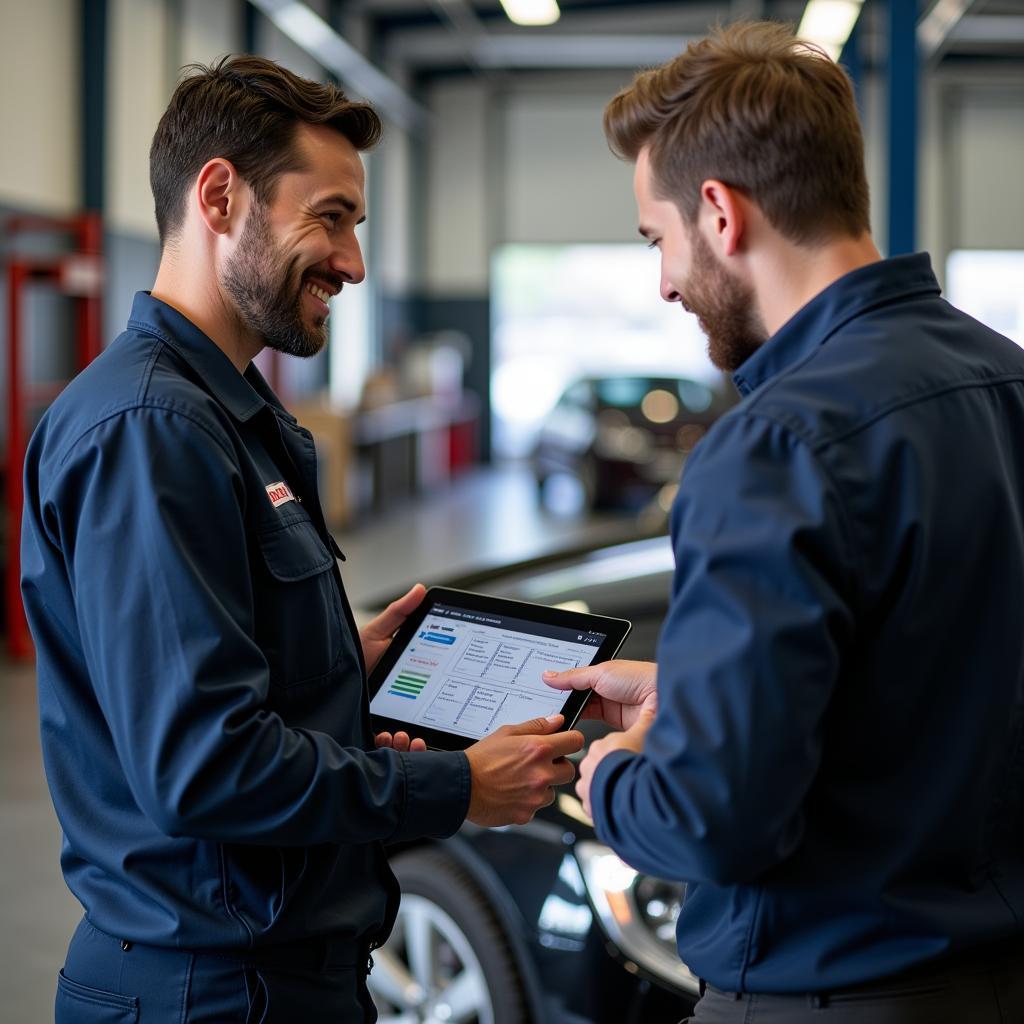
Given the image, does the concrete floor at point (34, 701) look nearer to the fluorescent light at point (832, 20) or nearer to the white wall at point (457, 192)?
the fluorescent light at point (832, 20)

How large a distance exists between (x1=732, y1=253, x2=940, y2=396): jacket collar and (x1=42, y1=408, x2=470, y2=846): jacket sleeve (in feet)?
1.90

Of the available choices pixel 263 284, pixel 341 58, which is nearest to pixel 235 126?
pixel 263 284

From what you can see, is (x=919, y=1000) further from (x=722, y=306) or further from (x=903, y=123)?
(x=903, y=123)

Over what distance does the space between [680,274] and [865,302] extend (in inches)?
7.5

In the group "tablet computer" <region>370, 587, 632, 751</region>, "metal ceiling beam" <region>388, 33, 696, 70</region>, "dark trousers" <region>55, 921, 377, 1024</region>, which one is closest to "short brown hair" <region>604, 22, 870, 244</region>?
"tablet computer" <region>370, 587, 632, 751</region>

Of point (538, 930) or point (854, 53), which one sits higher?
point (854, 53)

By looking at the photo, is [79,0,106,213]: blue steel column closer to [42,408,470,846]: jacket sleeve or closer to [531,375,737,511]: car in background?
[531,375,737,511]: car in background

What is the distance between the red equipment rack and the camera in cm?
668

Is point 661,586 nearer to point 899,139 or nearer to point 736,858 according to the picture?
point 736,858

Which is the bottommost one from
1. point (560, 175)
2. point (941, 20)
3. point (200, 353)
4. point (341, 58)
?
point (200, 353)

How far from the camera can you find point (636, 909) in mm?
2291

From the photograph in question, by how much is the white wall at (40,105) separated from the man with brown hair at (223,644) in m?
7.09

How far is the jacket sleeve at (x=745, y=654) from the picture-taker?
3.63 ft

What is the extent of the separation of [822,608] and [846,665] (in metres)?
0.11
